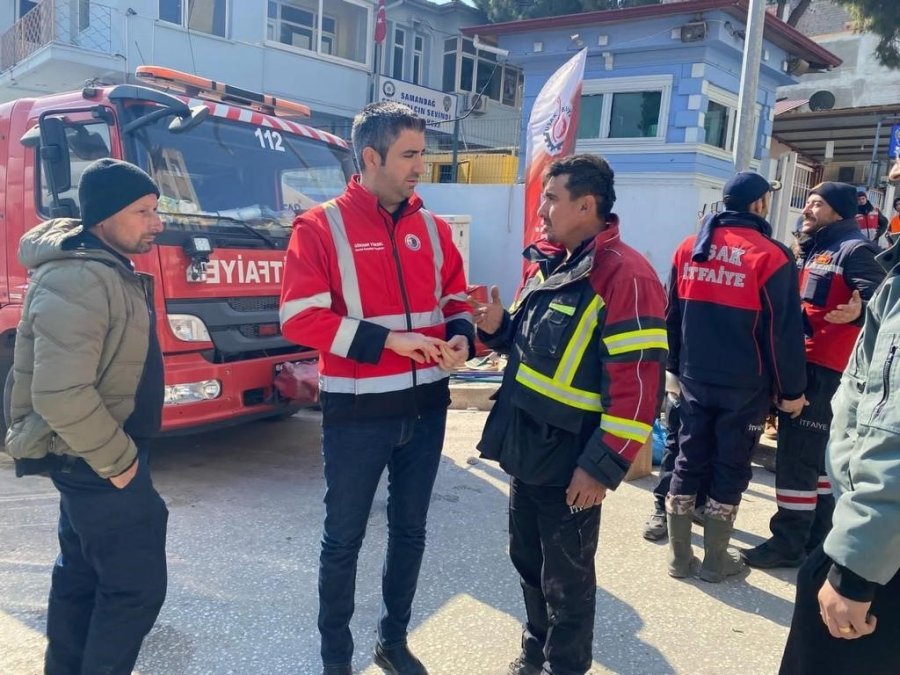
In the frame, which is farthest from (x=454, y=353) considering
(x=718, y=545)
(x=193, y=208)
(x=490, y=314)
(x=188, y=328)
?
(x=193, y=208)

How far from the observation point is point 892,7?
15180mm

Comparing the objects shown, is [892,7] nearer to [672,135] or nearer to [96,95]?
[672,135]

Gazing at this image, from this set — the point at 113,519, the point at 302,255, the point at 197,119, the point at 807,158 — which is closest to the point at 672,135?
the point at 807,158

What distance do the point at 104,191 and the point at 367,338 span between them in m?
0.91

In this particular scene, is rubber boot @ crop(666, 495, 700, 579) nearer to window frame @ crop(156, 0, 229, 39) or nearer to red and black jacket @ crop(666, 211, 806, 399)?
red and black jacket @ crop(666, 211, 806, 399)

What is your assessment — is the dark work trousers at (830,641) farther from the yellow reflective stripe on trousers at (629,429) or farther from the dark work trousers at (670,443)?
the dark work trousers at (670,443)

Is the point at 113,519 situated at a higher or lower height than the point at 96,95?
lower

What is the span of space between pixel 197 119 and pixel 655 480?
3756 millimetres

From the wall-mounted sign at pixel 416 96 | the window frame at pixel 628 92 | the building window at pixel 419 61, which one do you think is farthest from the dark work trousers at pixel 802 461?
the building window at pixel 419 61

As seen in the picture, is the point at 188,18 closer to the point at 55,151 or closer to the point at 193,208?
the point at 55,151

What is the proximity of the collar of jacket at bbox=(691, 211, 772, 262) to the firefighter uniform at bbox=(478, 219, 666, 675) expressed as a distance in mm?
1128

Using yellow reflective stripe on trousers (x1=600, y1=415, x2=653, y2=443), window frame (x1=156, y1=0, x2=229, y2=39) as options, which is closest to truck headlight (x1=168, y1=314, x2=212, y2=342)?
yellow reflective stripe on trousers (x1=600, y1=415, x2=653, y2=443)

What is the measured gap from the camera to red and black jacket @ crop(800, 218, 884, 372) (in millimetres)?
3334

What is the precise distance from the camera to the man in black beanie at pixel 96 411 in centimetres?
187
